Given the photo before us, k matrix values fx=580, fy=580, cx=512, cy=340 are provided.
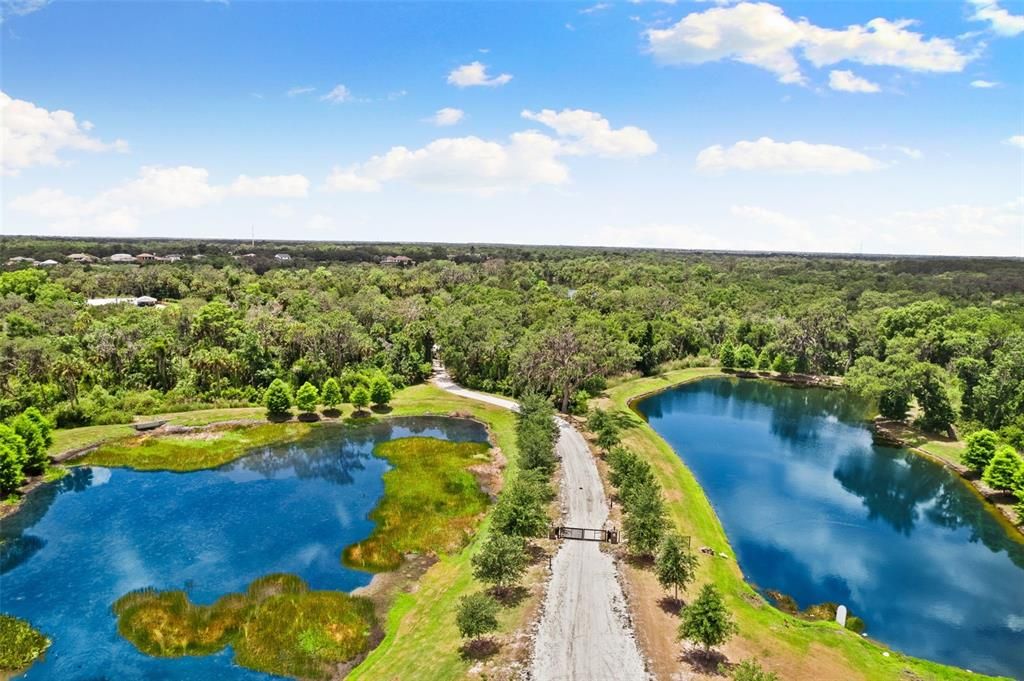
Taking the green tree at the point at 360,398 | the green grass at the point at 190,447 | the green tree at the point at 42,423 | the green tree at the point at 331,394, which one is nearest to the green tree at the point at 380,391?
the green tree at the point at 360,398

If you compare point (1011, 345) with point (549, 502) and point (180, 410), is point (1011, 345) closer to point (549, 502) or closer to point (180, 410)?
point (549, 502)

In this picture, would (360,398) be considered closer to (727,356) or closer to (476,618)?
(476,618)

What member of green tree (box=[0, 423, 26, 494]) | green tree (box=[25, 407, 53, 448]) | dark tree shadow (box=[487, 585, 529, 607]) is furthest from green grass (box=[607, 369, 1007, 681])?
green tree (box=[25, 407, 53, 448])

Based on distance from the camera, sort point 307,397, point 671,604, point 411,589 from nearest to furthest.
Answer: point 671,604
point 411,589
point 307,397

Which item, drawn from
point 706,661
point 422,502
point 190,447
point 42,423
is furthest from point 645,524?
point 42,423

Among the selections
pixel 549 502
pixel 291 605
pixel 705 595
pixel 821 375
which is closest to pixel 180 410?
pixel 291 605

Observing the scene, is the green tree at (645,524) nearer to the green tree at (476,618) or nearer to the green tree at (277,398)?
the green tree at (476,618)
